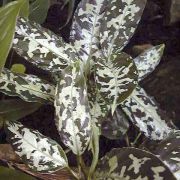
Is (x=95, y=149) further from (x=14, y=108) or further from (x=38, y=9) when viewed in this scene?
(x=38, y=9)

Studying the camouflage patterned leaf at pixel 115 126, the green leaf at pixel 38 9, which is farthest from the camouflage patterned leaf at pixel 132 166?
the green leaf at pixel 38 9

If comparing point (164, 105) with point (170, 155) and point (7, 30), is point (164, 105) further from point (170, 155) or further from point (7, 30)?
point (7, 30)

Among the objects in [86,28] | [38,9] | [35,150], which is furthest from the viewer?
[38,9]

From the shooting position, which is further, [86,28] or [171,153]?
[86,28]

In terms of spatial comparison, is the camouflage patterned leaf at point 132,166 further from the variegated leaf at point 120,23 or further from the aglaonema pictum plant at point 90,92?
the variegated leaf at point 120,23

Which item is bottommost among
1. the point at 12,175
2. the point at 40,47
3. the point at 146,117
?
the point at 12,175

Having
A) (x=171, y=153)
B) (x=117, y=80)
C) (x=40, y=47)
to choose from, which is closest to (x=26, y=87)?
(x=40, y=47)

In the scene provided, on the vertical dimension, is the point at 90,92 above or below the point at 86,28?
below
